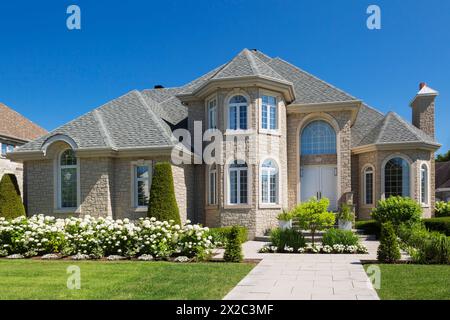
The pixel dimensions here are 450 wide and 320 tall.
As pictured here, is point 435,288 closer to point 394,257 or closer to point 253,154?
point 394,257

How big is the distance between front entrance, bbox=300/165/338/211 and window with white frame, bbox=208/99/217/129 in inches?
202

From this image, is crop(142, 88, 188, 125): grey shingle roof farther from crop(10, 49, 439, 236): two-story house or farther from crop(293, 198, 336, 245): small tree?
crop(293, 198, 336, 245): small tree

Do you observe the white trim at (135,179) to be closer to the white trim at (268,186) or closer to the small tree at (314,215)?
the white trim at (268,186)

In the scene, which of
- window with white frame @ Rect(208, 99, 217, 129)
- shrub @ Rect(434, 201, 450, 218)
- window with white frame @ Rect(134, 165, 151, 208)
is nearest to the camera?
window with white frame @ Rect(134, 165, 151, 208)

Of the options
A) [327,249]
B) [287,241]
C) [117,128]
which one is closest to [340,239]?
[327,249]

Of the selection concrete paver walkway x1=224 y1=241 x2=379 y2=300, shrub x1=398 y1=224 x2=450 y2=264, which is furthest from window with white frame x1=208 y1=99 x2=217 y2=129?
shrub x1=398 y1=224 x2=450 y2=264

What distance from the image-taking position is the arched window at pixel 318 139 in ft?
68.7

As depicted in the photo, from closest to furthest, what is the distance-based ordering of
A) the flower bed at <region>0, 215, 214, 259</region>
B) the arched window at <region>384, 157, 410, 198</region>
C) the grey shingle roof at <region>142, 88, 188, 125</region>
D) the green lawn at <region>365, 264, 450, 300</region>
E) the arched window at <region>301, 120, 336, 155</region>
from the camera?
the green lawn at <region>365, 264, 450, 300</region>
the flower bed at <region>0, 215, 214, 259</region>
the arched window at <region>384, 157, 410, 198</region>
the arched window at <region>301, 120, 336, 155</region>
the grey shingle roof at <region>142, 88, 188, 125</region>

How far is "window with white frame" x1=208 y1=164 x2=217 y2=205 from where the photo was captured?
19188 mm

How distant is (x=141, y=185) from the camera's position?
1838 centimetres

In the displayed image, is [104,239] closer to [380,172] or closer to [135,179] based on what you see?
[135,179]

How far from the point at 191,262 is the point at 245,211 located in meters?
6.53

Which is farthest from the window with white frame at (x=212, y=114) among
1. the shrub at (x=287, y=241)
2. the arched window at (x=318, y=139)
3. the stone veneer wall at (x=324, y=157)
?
the shrub at (x=287, y=241)

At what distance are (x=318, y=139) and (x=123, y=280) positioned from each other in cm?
1427
